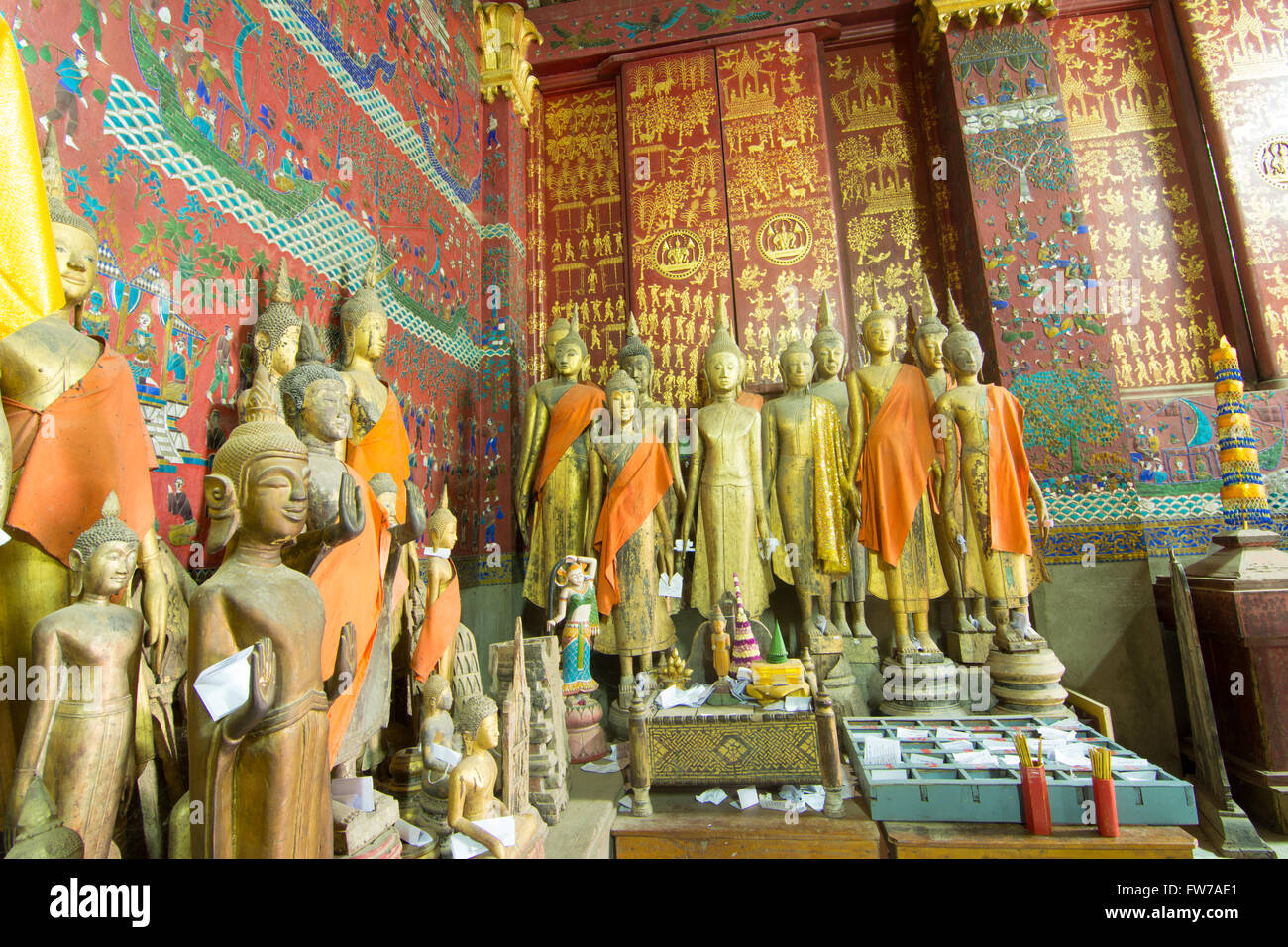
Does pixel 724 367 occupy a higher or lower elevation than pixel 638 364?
lower

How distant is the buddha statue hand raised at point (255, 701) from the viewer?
1548 mm

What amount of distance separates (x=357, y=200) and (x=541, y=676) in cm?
323

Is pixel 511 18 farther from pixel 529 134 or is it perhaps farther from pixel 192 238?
pixel 192 238

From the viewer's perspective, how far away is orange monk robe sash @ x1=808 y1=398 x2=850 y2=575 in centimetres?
458

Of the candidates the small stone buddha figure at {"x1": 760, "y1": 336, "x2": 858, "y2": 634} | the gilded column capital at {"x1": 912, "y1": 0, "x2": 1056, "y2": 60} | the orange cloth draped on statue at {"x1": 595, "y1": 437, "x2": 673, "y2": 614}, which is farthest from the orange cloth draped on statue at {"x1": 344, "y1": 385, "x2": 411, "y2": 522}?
the gilded column capital at {"x1": 912, "y1": 0, "x2": 1056, "y2": 60}

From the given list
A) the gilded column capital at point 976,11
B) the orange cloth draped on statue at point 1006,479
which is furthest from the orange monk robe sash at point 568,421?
the gilded column capital at point 976,11

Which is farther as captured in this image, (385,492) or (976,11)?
(976,11)

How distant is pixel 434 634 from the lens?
3295mm

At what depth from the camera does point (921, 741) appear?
11.5 feet

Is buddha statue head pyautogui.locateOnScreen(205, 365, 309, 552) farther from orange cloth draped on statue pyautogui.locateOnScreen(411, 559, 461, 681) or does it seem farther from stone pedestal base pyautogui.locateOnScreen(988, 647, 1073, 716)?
stone pedestal base pyautogui.locateOnScreen(988, 647, 1073, 716)

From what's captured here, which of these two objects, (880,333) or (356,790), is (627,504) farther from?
(356,790)

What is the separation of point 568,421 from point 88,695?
11.2 feet

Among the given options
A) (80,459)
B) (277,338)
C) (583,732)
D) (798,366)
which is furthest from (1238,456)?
(80,459)
